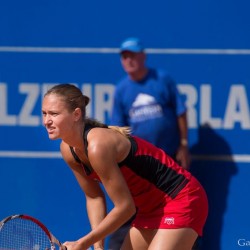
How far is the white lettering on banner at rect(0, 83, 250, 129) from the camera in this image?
234 inches

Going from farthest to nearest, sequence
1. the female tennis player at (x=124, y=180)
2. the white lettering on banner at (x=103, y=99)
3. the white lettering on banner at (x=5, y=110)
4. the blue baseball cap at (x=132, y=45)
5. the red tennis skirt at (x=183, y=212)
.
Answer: the white lettering on banner at (x=5, y=110), the white lettering on banner at (x=103, y=99), the blue baseball cap at (x=132, y=45), the red tennis skirt at (x=183, y=212), the female tennis player at (x=124, y=180)

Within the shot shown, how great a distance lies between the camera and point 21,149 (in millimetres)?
6230

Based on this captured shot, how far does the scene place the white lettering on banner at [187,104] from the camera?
595 centimetres

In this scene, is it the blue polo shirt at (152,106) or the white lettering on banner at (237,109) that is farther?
the white lettering on banner at (237,109)

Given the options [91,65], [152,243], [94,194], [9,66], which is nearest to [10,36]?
[9,66]

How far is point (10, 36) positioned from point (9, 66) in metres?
0.22

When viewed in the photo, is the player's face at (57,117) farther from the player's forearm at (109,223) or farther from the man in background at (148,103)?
the man in background at (148,103)

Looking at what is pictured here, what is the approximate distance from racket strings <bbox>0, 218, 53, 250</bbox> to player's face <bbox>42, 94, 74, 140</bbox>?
604 millimetres

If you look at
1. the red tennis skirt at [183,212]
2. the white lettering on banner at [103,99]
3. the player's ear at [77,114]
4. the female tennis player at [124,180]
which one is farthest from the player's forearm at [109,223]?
the white lettering on banner at [103,99]

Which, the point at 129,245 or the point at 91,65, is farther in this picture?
the point at 91,65

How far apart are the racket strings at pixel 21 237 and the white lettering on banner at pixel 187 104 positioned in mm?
1957

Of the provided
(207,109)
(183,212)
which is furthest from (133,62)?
(183,212)

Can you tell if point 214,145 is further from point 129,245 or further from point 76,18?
point 129,245

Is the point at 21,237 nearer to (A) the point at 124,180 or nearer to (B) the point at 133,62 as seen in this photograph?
(A) the point at 124,180
